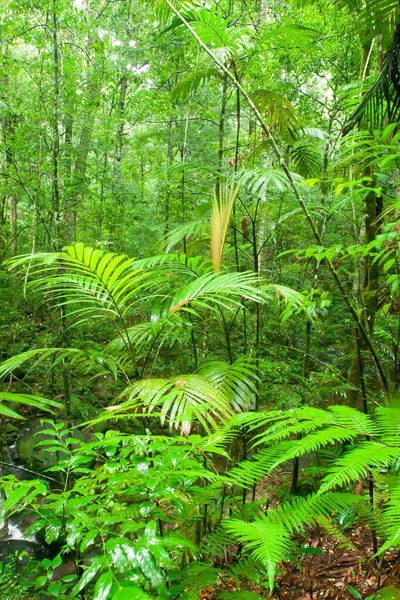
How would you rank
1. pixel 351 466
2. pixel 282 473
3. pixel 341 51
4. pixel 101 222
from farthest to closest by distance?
1. pixel 101 222
2. pixel 341 51
3. pixel 282 473
4. pixel 351 466

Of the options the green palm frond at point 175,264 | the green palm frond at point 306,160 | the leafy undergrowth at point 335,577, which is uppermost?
the green palm frond at point 306,160

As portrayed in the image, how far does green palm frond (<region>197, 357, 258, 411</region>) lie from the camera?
75.0 inches

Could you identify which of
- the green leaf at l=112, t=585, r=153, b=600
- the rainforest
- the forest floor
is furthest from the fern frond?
the forest floor

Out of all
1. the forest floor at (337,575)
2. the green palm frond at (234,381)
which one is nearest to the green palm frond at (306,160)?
the green palm frond at (234,381)

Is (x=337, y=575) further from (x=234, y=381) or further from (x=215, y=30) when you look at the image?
(x=215, y=30)

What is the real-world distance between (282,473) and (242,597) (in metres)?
2.17

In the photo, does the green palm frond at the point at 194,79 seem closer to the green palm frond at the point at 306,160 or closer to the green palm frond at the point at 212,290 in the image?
the green palm frond at the point at 306,160

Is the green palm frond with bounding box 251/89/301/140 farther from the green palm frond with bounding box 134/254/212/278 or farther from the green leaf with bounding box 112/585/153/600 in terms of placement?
the green leaf with bounding box 112/585/153/600

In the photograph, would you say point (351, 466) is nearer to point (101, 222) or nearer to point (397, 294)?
point (397, 294)

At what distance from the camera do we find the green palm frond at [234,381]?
75.0 inches

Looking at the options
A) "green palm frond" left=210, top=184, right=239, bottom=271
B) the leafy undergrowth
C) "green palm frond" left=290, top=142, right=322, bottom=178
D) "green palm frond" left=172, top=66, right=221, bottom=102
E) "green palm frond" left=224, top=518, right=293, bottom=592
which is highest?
"green palm frond" left=172, top=66, right=221, bottom=102

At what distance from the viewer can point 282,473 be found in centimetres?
334

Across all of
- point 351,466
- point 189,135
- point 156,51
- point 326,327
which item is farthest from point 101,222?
point 351,466

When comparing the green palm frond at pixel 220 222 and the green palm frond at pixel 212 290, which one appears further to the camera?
the green palm frond at pixel 220 222
